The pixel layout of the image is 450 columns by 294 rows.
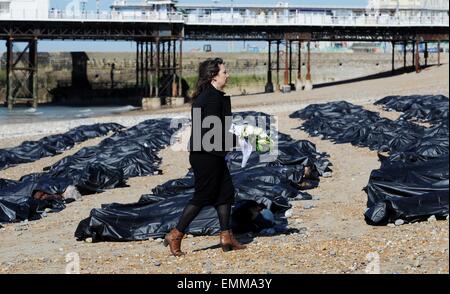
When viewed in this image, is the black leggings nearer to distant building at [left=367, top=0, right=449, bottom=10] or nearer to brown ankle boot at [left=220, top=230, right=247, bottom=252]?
brown ankle boot at [left=220, top=230, right=247, bottom=252]

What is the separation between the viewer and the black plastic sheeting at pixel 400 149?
30.2 ft

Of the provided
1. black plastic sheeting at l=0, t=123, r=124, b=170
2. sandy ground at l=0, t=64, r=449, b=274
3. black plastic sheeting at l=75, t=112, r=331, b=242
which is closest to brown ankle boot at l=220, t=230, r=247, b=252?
sandy ground at l=0, t=64, r=449, b=274

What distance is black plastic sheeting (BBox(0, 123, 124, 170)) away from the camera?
787 inches

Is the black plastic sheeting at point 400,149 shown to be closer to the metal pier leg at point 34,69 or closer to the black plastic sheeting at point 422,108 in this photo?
the black plastic sheeting at point 422,108

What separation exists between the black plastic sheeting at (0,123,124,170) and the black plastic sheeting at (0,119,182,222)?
2.00 metres

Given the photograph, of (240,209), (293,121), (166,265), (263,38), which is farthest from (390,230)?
(263,38)

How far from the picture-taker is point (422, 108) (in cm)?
2550

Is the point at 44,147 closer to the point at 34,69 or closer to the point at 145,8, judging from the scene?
the point at 34,69

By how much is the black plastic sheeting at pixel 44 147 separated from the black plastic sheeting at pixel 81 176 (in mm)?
1999

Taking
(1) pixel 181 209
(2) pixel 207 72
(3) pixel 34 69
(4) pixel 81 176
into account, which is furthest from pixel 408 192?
(3) pixel 34 69

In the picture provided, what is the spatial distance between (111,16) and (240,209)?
41.9 m

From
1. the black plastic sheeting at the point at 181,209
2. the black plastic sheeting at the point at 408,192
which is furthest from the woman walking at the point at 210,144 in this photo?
the black plastic sheeting at the point at 408,192

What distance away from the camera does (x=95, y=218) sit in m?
9.34

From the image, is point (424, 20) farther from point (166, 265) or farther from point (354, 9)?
point (166, 265)
